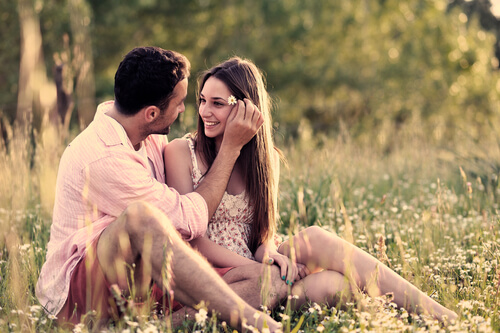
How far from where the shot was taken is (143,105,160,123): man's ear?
307 cm

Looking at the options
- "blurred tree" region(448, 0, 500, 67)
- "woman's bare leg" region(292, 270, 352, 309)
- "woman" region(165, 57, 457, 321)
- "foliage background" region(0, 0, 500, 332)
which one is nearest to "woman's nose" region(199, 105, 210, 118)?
"woman" region(165, 57, 457, 321)

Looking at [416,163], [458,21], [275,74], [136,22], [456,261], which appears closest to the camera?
[456,261]

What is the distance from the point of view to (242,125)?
3189mm

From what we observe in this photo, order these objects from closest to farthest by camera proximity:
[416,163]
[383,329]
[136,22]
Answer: [383,329] < [416,163] < [136,22]

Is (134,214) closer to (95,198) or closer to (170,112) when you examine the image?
(95,198)

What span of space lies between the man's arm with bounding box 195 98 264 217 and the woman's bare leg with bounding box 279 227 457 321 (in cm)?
53

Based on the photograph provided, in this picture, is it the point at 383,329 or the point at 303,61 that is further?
the point at 303,61

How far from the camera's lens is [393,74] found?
1766 centimetres

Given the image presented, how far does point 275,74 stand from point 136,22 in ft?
14.8

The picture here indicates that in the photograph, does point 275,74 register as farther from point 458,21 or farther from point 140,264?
point 140,264

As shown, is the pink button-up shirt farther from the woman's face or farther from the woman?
the woman's face

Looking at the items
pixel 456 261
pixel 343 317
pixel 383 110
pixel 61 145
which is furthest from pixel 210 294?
pixel 383 110

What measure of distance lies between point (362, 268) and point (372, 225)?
156cm

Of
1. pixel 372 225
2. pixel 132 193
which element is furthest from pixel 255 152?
pixel 372 225
